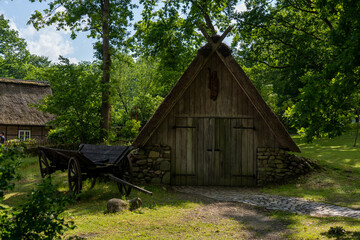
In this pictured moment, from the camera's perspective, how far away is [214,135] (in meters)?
11.8

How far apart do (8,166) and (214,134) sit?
8779 mm

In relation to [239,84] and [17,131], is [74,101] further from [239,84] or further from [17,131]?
[17,131]

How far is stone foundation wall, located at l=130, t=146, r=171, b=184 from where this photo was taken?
11414 mm

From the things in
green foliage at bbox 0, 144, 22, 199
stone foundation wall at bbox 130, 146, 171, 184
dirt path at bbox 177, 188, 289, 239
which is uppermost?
green foliage at bbox 0, 144, 22, 199

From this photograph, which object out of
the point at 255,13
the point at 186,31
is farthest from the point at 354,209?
the point at 186,31

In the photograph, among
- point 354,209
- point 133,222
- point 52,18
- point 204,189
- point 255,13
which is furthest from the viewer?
point 52,18

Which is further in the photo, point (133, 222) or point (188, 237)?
point (133, 222)

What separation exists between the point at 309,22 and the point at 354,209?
1189 cm

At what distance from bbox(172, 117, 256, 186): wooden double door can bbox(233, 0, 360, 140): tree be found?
2040mm

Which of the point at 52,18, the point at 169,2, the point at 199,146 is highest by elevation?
the point at 169,2

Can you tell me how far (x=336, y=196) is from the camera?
1009cm

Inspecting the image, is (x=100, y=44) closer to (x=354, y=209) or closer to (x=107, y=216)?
(x=107, y=216)

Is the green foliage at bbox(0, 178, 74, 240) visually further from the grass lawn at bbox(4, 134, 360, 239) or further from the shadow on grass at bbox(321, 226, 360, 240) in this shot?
the shadow on grass at bbox(321, 226, 360, 240)

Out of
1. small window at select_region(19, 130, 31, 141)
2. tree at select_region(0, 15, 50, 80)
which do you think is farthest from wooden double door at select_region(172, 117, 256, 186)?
tree at select_region(0, 15, 50, 80)
